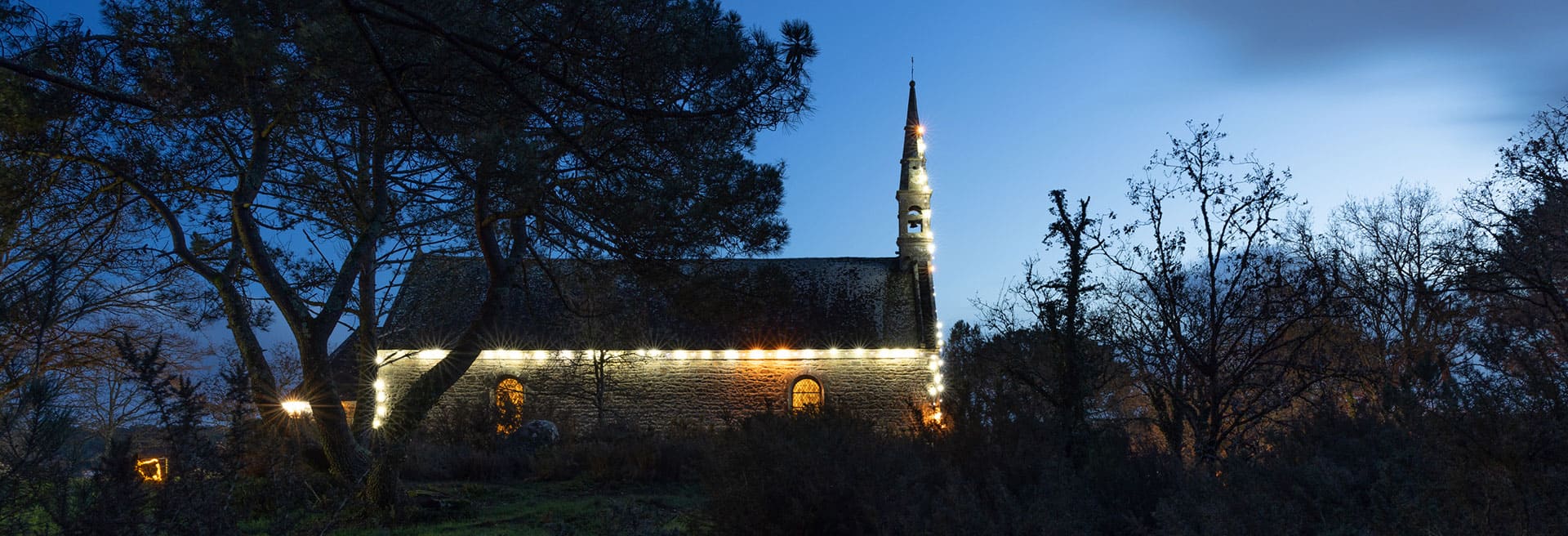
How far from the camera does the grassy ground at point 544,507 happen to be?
30.3 feet

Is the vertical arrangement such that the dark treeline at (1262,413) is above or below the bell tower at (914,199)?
below

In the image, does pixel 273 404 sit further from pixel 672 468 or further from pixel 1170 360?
pixel 1170 360

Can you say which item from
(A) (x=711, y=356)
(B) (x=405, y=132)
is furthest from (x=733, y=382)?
(B) (x=405, y=132)

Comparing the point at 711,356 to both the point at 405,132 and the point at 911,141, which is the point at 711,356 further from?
the point at 405,132

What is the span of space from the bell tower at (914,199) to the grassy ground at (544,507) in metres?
17.5

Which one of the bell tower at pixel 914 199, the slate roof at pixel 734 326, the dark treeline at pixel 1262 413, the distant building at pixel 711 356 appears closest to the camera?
the dark treeline at pixel 1262 413

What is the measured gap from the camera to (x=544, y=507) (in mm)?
11430

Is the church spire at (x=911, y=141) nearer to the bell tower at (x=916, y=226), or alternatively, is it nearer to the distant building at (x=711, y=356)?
the bell tower at (x=916, y=226)

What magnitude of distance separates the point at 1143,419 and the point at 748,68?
5.96 metres

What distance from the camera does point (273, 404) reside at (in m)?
9.95

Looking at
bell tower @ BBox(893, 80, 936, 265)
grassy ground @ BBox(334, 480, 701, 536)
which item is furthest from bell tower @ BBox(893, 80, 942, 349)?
grassy ground @ BBox(334, 480, 701, 536)

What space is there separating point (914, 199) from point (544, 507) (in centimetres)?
2184

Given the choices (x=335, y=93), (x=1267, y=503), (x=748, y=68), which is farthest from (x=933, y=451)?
(x=335, y=93)

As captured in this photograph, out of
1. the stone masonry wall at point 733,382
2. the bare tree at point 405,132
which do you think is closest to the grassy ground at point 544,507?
the bare tree at point 405,132
